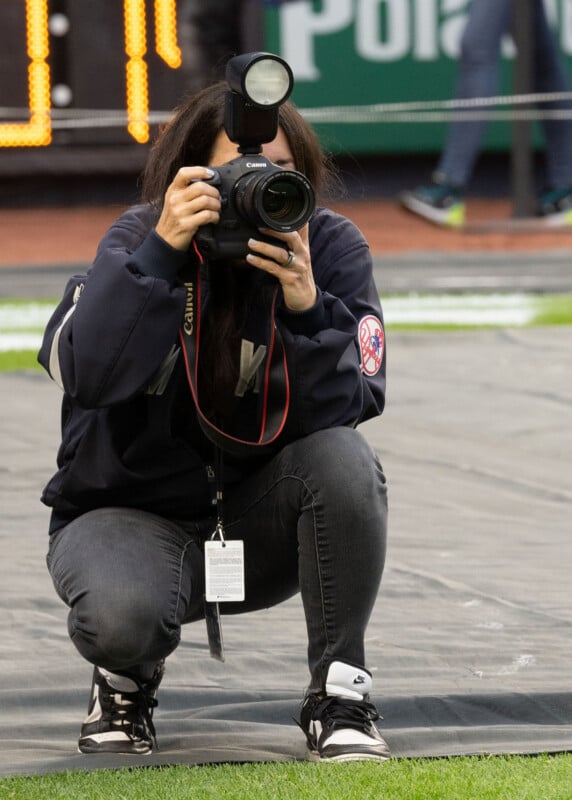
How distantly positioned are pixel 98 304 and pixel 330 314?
0.35m

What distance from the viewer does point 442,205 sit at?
36.1 ft

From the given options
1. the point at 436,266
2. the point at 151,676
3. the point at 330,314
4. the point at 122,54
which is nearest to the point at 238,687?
the point at 151,676

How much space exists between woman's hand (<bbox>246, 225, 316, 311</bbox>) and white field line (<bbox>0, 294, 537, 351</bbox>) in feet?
13.5

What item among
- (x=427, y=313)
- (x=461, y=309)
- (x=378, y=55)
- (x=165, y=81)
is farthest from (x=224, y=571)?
(x=378, y=55)

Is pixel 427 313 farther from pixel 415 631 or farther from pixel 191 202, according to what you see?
pixel 191 202

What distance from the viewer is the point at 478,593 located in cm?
322

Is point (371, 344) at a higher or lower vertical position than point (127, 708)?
higher

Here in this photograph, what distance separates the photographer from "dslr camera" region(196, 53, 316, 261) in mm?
2232

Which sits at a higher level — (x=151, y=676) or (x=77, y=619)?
(x=77, y=619)

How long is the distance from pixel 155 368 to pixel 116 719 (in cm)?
52

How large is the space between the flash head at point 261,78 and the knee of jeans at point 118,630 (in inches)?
27.9

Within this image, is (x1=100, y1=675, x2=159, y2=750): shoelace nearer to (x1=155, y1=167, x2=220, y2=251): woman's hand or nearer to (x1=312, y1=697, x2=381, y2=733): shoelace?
(x1=312, y1=697, x2=381, y2=733): shoelace

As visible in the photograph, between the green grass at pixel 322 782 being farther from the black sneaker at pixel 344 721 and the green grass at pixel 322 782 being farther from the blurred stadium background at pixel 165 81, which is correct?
the blurred stadium background at pixel 165 81

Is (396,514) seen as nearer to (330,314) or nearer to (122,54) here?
(330,314)
